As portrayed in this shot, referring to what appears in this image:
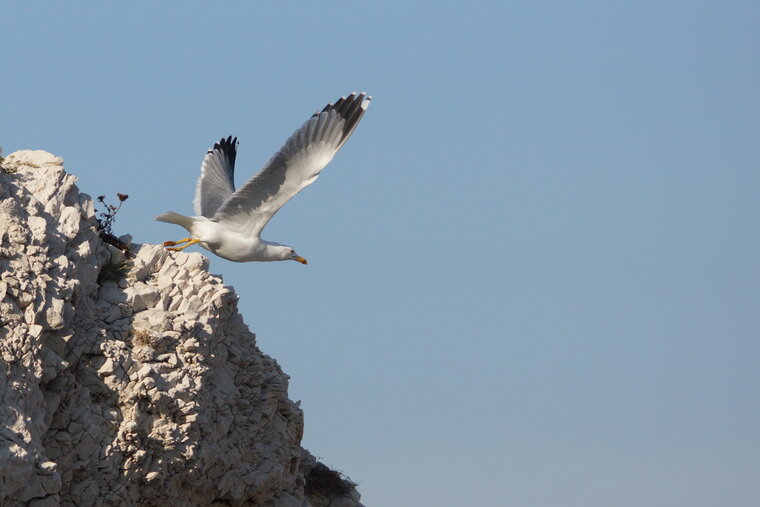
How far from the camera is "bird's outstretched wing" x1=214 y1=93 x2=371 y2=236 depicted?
23156mm

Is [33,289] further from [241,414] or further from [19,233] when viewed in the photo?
[241,414]

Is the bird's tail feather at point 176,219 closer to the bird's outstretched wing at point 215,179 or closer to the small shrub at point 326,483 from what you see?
the bird's outstretched wing at point 215,179

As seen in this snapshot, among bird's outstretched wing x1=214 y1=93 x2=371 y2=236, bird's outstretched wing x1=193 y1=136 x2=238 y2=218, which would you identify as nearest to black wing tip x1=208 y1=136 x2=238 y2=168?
bird's outstretched wing x1=193 y1=136 x2=238 y2=218

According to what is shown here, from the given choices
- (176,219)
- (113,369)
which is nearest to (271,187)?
(176,219)

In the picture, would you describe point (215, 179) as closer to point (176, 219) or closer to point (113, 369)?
point (176, 219)

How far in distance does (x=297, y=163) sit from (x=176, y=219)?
226cm

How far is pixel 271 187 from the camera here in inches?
918

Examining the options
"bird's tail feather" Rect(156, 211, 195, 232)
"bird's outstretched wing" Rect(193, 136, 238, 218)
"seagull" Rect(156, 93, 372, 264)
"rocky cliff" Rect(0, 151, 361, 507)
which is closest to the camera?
"rocky cliff" Rect(0, 151, 361, 507)

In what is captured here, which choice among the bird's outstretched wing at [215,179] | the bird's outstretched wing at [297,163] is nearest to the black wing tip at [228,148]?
the bird's outstretched wing at [215,179]

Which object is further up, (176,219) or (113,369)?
(176,219)

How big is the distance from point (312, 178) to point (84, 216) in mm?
4175

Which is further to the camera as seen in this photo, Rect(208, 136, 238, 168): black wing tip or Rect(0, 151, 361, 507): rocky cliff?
Rect(208, 136, 238, 168): black wing tip

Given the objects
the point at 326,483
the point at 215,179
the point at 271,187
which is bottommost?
the point at 326,483

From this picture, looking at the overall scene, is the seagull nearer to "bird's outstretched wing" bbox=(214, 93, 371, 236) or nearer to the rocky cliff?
"bird's outstretched wing" bbox=(214, 93, 371, 236)
